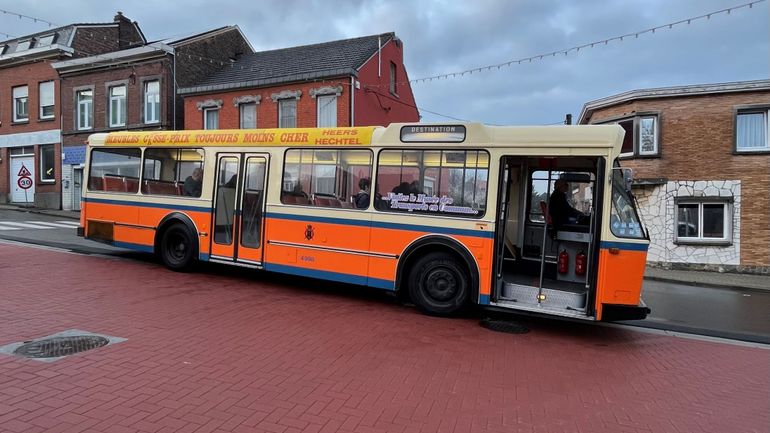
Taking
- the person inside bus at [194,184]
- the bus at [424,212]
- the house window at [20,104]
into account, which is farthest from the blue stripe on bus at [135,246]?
the house window at [20,104]

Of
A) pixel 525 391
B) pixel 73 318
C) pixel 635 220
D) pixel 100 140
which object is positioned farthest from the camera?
pixel 100 140

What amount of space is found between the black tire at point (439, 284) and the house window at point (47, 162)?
25.2m

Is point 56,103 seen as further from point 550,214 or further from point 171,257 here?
point 550,214

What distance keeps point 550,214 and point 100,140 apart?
9286mm

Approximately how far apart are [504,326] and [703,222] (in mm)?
12019

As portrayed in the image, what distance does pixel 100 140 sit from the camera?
10.4m

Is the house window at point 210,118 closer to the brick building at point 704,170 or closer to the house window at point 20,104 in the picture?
the house window at point 20,104

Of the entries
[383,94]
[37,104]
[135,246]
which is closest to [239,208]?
[135,246]

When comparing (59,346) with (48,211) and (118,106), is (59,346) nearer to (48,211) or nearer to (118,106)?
(118,106)

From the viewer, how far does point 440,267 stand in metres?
6.98

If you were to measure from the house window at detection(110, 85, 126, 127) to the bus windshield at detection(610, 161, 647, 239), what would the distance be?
23515mm

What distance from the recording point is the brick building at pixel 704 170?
14508mm

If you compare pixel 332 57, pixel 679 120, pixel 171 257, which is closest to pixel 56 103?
pixel 332 57

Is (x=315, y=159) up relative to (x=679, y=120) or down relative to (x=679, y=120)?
down
